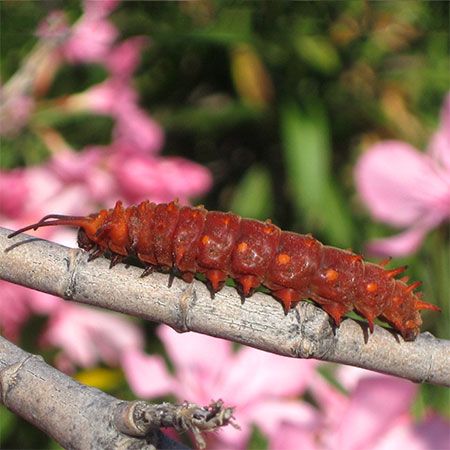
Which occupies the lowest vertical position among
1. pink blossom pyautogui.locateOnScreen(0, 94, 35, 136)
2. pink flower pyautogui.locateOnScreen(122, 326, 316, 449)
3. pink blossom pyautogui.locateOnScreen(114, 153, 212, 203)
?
pink flower pyautogui.locateOnScreen(122, 326, 316, 449)

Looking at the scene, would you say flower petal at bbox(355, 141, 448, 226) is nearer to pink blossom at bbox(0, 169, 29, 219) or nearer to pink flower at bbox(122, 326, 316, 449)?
pink flower at bbox(122, 326, 316, 449)

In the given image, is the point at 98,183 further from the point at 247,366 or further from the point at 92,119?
the point at 92,119

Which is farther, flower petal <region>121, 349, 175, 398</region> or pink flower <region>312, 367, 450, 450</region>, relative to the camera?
flower petal <region>121, 349, 175, 398</region>

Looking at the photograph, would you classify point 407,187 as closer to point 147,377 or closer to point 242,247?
point 147,377

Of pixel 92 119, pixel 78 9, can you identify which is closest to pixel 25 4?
pixel 92 119

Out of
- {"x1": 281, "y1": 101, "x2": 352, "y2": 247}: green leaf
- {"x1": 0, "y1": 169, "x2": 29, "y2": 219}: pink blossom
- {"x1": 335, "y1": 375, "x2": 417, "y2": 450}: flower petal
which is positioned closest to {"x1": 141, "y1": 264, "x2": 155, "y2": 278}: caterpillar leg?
{"x1": 335, "y1": 375, "x2": 417, "y2": 450}: flower petal

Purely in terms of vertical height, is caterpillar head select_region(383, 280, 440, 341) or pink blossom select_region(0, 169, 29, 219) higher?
caterpillar head select_region(383, 280, 440, 341)

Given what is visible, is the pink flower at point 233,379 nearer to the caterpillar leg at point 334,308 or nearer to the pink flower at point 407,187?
the pink flower at point 407,187
